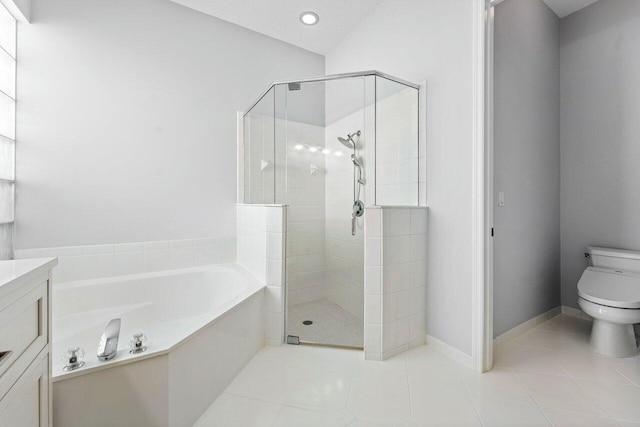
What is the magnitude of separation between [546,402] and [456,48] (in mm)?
2050

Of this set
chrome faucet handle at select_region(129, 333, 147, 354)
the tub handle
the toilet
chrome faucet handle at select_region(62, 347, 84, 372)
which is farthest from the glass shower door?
the toilet

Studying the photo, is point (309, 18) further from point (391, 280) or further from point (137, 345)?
point (137, 345)

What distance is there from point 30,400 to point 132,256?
57.3 inches

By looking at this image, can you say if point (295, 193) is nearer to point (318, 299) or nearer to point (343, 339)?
point (318, 299)

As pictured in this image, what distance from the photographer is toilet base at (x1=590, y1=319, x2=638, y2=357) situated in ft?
5.75

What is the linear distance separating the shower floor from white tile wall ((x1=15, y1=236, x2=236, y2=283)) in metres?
0.91

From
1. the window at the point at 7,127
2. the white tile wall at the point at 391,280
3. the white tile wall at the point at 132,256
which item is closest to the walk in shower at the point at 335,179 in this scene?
the white tile wall at the point at 391,280

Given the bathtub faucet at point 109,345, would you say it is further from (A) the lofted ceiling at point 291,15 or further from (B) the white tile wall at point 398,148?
(A) the lofted ceiling at point 291,15

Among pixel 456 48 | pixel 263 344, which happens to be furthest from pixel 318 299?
pixel 456 48

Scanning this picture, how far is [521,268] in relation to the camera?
2090 millimetres

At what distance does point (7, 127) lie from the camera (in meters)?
1.69

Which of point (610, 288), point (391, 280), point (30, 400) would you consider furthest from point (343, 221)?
point (610, 288)

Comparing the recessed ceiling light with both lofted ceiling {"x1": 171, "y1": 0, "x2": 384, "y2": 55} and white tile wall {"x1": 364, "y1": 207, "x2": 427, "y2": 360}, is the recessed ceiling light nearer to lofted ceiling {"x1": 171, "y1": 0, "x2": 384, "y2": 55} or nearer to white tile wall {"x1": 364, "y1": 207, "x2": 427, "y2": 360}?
lofted ceiling {"x1": 171, "y1": 0, "x2": 384, "y2": 55}

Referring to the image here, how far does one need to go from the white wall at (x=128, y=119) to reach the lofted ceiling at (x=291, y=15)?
11 centimetres
